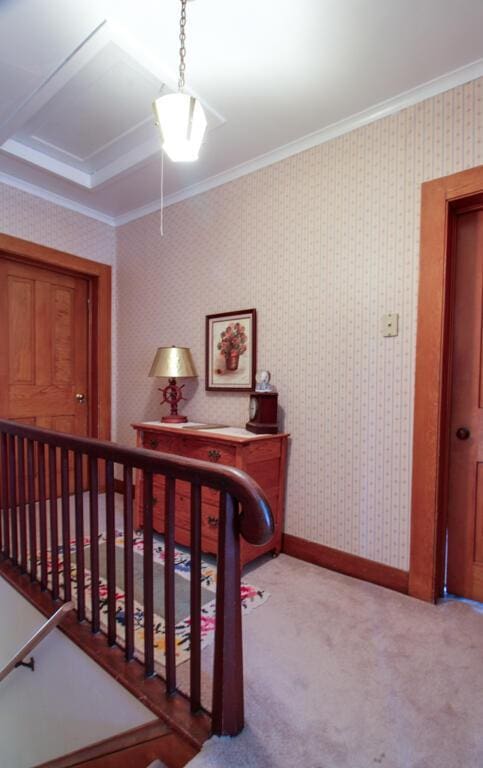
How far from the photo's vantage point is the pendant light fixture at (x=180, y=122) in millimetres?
1401


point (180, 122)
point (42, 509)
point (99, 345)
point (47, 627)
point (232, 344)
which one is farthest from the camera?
point (99, 345)

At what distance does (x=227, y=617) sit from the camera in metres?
1.02

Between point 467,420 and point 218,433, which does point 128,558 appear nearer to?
point 218,433

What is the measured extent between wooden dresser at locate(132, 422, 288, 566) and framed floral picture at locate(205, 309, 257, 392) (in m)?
0.37

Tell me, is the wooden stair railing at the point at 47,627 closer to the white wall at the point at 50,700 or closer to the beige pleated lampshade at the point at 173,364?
the white wall at the point at 50,700

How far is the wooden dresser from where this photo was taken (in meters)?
2.18

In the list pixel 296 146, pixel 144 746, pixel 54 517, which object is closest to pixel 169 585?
pixel 144 746

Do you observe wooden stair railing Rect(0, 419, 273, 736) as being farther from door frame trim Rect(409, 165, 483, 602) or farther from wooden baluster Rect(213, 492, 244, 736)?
door frame trim Rect(409, 165, 483, 602)

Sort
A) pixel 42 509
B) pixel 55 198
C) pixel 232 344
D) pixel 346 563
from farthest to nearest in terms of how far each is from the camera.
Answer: pixel 55 198 → pixel 232 344 → pixel 346 563 → pixel 42 509

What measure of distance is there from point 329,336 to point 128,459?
1466 mm

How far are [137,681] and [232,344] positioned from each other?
1975 millimetres

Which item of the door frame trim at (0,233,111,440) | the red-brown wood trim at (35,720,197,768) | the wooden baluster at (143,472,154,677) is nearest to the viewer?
the red-brown wood trim at (35,720,197,768)

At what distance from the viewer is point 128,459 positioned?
4.04 ft

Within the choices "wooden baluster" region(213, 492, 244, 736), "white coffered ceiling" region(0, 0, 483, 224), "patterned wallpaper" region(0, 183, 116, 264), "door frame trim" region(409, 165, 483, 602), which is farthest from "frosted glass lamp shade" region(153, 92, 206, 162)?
"patterned wallpaper" region(0, 183, 116, 264)
